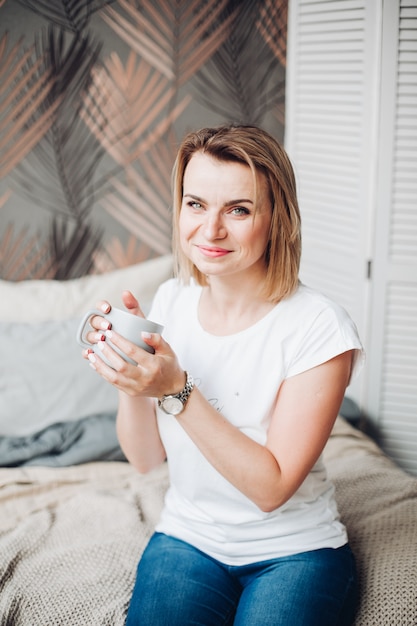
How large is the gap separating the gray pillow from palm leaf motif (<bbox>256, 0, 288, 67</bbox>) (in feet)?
4.16

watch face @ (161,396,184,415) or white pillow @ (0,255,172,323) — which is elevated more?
white pillow @ (0,255,172,323)

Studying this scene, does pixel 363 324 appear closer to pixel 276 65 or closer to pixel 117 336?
pixel 276 65

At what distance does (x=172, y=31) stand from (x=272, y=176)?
56.4 inches

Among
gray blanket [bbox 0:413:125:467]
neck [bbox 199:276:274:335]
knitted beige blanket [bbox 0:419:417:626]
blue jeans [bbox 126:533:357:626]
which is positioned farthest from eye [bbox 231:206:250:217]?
gray blanket [bbox 0:413:125:467]

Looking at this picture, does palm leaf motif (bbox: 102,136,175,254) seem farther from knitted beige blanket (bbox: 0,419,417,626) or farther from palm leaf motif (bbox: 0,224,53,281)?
knitted beige blanket (bbox: 0,419,417,626)

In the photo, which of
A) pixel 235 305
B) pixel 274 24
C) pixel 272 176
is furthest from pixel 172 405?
pixel 274 24

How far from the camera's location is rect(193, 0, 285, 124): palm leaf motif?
2.44 m

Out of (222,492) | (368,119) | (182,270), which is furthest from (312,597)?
(368,119)

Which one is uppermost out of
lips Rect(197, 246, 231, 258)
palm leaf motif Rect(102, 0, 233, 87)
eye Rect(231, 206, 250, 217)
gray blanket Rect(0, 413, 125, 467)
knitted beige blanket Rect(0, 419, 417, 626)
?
palm leaf motif Rect(102, 0, 233, 87)

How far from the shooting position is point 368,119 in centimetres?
216

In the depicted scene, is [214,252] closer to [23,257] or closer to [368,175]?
[368,175]

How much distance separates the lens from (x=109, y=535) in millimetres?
1542

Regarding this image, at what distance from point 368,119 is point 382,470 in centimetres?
108

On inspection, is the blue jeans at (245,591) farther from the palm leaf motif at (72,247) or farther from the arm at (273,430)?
the palm leaf motif at (72,247)
